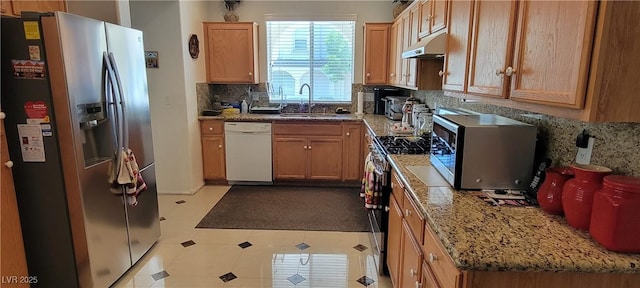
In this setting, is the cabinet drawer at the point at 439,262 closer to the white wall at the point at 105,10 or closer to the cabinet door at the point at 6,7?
the cabinet door at the point at 6,7

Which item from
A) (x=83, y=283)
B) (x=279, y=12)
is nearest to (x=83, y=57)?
(x=83, y=283)

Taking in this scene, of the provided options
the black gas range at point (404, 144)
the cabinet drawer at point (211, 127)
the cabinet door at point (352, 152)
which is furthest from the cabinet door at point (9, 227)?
the cabinet door at point (352, 152)

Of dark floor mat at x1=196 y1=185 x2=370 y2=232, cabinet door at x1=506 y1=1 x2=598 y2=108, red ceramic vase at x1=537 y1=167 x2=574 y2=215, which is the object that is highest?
cabinet door at x1=506 y1=1 x2=598 y2=108

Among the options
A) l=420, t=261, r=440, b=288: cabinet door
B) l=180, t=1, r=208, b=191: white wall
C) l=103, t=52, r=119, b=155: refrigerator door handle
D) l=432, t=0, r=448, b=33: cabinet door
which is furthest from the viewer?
l=180, t=1, r=208, b=191: white wall

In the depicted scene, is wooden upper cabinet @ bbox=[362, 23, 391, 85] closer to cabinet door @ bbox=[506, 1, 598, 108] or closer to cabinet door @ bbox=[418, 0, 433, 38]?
cabinet door @ bbox=[418, 0, 433, 38]

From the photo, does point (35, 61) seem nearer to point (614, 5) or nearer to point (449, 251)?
point (449, 251)

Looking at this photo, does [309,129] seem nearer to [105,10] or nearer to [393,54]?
[393,54]

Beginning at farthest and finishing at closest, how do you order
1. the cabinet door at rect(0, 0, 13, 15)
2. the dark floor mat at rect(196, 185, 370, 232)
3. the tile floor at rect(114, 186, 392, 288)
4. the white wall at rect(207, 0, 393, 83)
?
1. the white wall at rect(207, 0, 393, 83)
2. the dark floor mat at rect(196, 185, 370, 232)
3. the tile floor at rect(114, 186, 392, 288)
4. the cabinet door at rect(0, 0, 13, 15)

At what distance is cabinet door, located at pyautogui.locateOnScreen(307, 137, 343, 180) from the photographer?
14.7ft

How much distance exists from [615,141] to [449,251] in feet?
2.57

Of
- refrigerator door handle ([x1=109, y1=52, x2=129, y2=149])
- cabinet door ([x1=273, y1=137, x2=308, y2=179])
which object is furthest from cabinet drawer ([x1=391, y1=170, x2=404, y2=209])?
cabinet door ([x1=273, y1=137, x2=308, y2=179])

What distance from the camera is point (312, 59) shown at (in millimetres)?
4961

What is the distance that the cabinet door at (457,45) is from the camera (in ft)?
6.34

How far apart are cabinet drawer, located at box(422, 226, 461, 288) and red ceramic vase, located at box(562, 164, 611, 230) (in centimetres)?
47
